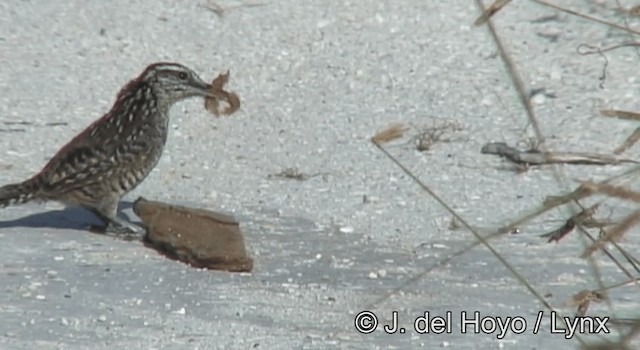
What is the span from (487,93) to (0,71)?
3036 millimetres

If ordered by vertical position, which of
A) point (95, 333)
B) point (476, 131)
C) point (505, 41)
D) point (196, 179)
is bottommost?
point (95, 333)

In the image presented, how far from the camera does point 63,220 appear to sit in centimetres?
852

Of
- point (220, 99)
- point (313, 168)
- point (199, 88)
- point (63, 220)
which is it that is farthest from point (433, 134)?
point (63, 220)

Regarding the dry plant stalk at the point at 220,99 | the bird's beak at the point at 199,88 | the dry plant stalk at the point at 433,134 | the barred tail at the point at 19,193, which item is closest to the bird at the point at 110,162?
the barred tail at the point at 19,193

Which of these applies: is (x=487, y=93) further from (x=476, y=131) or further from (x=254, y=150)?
(x=254, y=150)

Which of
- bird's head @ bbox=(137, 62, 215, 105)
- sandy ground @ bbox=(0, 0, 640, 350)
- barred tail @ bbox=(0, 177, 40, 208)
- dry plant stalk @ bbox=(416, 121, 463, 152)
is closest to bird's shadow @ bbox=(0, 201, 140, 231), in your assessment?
sandy ground @ bbox=(0, 0, 640, 350)

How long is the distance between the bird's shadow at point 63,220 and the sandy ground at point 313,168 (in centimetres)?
2

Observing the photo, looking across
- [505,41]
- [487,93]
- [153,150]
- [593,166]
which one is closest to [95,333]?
[153,150]

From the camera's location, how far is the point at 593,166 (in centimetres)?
917

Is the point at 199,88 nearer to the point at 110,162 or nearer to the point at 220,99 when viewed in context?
the point at 220,99

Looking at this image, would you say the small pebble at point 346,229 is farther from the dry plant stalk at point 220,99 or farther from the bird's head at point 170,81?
the bird's head at point 170,81

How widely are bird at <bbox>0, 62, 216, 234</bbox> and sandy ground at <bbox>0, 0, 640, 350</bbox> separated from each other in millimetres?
179

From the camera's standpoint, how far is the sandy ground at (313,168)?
677cm

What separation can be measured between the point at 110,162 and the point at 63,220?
0.42 m
